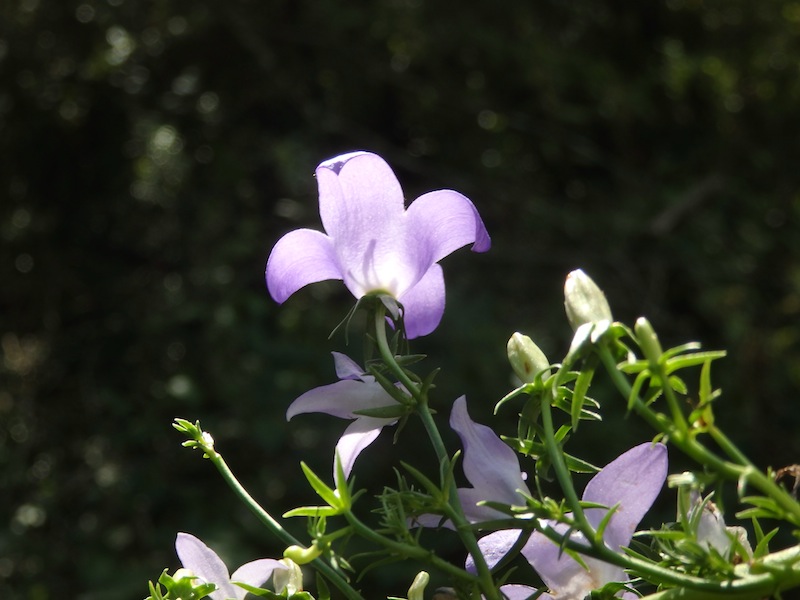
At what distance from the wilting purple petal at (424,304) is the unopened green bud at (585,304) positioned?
A: 0.11m

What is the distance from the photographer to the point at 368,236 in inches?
16.5

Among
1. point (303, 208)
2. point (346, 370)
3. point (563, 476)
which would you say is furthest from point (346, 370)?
point (303, 208)

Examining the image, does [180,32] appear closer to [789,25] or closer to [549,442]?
[789,25]

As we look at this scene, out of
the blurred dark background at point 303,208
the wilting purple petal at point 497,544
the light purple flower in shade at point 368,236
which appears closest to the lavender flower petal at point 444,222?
the light purple flower in shade at point 368,236

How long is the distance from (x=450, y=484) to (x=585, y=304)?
7 cm

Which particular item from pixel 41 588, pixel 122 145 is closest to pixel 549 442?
pixel 41 588

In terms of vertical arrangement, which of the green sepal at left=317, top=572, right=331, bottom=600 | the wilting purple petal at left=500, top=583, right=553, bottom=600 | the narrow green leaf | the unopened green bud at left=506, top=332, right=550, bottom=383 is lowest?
the wilting purple petal at left=500, top=583, right=553, bottom=600

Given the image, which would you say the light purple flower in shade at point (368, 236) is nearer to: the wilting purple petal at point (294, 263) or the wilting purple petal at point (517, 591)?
the wilting purple petal at point (294, 263)

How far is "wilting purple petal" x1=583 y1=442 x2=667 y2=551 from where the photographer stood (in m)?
0.37

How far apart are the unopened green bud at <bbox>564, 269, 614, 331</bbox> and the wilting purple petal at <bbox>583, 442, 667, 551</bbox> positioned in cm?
6

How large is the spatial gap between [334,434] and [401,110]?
2.85 feet

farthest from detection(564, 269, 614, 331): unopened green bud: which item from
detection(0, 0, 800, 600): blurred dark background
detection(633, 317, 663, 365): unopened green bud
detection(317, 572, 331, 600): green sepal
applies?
detection(0, 0, 800, 600): blurred dark background

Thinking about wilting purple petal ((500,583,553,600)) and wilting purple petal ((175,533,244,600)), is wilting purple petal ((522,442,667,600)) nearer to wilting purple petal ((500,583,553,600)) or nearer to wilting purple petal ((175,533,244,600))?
wilting purple petal ((500,583,553,600))

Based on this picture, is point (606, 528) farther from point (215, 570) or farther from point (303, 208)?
point (303, 208)
